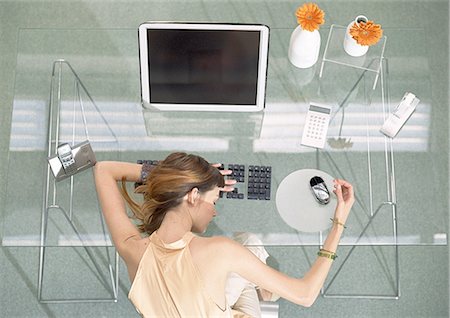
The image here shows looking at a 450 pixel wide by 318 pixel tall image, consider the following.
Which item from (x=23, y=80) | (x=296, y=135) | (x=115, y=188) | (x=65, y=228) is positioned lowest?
(x=65, y=228)

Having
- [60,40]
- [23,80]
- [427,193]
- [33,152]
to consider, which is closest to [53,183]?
[33,152]

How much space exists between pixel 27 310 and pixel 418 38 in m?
1.96

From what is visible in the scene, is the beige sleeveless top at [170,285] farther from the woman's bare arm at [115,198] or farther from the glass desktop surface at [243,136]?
the glass desktop surface at [243,136]

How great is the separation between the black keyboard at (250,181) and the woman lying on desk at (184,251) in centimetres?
13

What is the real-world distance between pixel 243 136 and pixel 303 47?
38 centimetres

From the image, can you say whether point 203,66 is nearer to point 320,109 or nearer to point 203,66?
point 203,66

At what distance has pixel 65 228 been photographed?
2.15 metres

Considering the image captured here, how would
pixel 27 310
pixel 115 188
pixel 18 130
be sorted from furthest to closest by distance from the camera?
pixel 27 310
pixel 18 130
pixel 115 188

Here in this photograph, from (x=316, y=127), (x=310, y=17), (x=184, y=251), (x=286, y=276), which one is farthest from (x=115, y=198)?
(x=310, y=17)

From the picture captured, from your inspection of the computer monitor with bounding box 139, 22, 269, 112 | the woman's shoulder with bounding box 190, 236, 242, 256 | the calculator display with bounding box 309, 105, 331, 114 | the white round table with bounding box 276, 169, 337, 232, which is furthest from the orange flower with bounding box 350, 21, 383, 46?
the woman's shoulder with bounding box 190, 236, 242, 256

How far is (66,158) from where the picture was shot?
87.0 inches

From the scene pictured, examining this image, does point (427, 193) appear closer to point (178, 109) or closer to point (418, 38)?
point (418, 38)

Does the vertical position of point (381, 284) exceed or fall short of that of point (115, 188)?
it falls short

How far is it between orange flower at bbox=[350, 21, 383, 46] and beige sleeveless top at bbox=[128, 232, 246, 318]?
0.93 metres
